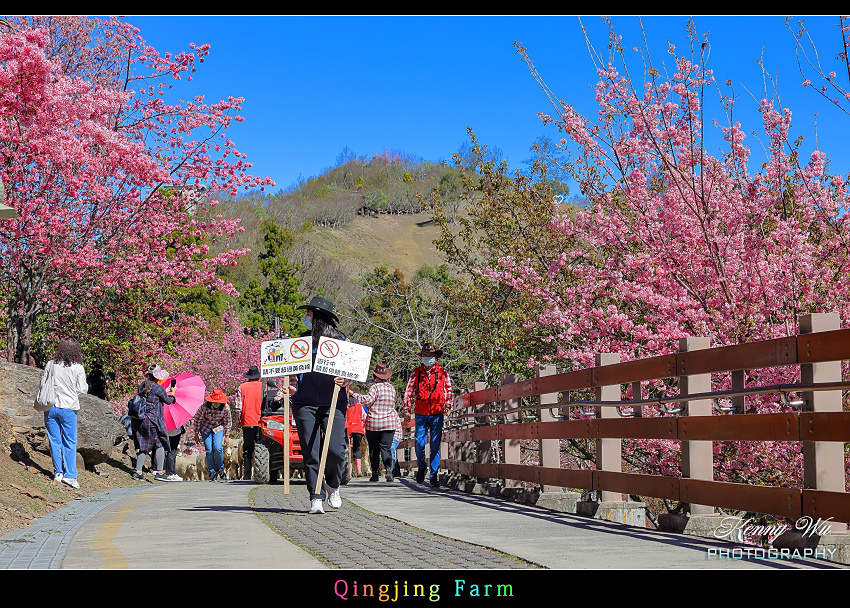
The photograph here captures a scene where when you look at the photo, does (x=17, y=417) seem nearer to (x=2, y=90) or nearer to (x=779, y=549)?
(x=2, y=90)

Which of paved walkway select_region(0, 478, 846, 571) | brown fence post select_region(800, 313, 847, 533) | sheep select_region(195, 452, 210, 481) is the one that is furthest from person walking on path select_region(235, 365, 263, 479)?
brown fence post select_region(800, 313, 847, 533)

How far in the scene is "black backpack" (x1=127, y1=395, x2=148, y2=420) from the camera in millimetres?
17594

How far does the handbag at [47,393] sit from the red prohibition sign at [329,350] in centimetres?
500

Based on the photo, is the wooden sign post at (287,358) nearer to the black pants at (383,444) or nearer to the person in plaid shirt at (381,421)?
the person in plaid shirt at (381,421)

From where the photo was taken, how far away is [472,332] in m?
18.7

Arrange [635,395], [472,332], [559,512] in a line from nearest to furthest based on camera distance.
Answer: [635,395]
[559,512]
[472,332]

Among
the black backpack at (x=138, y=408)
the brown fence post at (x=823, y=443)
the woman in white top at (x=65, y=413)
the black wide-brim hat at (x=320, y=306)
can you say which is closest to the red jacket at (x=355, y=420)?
the black backpack at (x=138, y=408)

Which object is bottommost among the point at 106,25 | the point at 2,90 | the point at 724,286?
the point at 724,286

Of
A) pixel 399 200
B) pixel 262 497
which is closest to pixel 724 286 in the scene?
pixel 262 497

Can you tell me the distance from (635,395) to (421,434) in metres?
→ 6.99

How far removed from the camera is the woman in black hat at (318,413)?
9.88m

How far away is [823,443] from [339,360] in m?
5.00

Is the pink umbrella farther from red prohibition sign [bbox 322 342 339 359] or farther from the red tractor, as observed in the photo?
red prohibition sign [bbox 322 342 339 359]

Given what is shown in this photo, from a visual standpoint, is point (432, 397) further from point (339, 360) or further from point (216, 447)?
point (216, 447)
